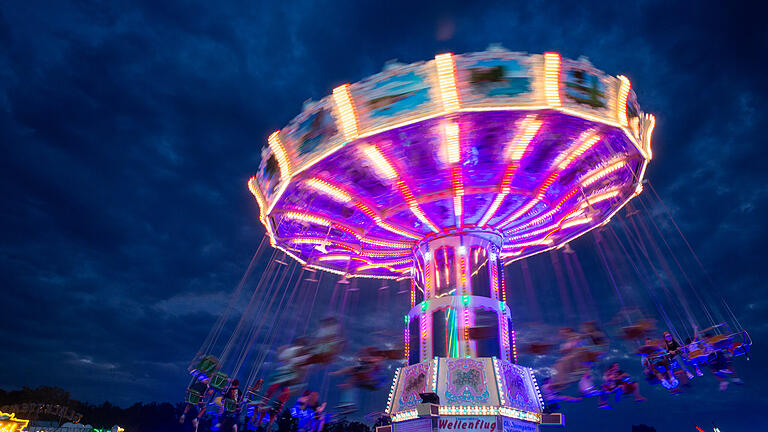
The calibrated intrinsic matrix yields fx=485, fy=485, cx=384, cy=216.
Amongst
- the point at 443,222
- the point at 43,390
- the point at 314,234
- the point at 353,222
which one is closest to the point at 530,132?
the point at 443,222

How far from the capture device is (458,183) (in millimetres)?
14391

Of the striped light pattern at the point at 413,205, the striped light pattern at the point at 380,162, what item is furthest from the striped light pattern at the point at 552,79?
the striped light pattern at the point at 413,205

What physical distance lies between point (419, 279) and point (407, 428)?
5.41 metres

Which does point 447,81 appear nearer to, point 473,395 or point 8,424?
point 473,395

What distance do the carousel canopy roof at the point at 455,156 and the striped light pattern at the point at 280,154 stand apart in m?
0.05

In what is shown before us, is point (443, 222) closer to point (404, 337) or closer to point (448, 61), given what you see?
point (404, 337)

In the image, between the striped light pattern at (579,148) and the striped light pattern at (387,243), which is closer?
the striped light pattern at (579,148)

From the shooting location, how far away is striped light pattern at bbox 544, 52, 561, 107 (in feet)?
34.5

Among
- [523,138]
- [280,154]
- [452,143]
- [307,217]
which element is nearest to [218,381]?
[307,217]

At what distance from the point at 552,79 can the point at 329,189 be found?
6793mm

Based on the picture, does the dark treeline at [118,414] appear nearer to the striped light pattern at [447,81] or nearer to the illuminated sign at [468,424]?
the illuminated sign at [468,424]

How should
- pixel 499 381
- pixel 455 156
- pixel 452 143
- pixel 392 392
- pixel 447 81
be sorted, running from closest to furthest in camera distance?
pixel 447 81 → pixel 452 143 → pixel 455 156 → pixel 499 381 → pixel 392 392

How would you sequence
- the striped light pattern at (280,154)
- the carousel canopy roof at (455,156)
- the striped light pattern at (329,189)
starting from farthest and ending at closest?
the striped light pattern at (329,189), the striped light pattern at (280,154), the carousel canopy roof at (455,156)

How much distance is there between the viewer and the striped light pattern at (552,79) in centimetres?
1052
